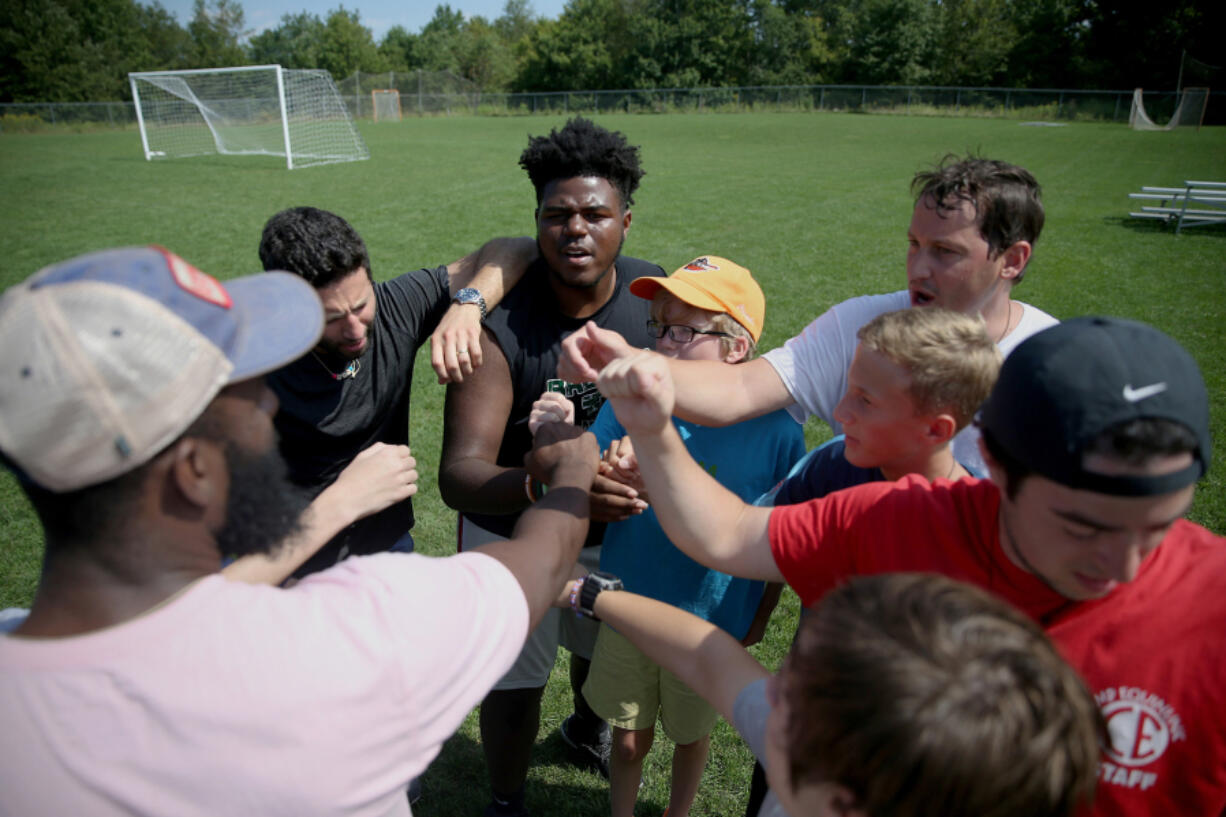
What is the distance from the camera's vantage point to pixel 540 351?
2934mm

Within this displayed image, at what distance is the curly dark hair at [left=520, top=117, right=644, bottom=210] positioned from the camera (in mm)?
3135

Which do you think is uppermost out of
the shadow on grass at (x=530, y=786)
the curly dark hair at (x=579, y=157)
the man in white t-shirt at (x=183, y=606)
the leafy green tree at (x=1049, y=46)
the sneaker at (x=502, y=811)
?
the leafy green tree at (x=1049, y=46)

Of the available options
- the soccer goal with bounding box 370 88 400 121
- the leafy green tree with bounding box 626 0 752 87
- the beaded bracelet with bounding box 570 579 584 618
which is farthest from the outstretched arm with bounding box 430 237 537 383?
the leafy green tree with bounding box 626 0 752 87

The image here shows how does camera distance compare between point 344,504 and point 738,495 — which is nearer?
point 344,504

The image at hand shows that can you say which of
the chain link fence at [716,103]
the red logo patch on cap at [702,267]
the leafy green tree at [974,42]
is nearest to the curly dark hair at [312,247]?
the red logo patch on cap at [702,267]

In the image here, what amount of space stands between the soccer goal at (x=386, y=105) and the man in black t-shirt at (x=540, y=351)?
1964 inches

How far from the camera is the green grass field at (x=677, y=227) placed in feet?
14.4

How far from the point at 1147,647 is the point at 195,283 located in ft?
6.08

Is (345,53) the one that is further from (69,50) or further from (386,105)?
(386,105)

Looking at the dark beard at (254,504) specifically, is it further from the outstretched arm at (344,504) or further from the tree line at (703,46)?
the tree line at (703,46)

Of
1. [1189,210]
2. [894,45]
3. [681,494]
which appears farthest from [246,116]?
[894,45]

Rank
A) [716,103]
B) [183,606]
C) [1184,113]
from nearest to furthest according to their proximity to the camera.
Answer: [183,606], [1184,113], [716,103]

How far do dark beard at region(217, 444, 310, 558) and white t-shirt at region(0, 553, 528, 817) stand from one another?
11 centimetres

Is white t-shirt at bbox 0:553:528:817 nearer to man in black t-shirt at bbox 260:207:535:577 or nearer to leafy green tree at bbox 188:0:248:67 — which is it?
man in black t-shirt at bbox 260:207:535:577
